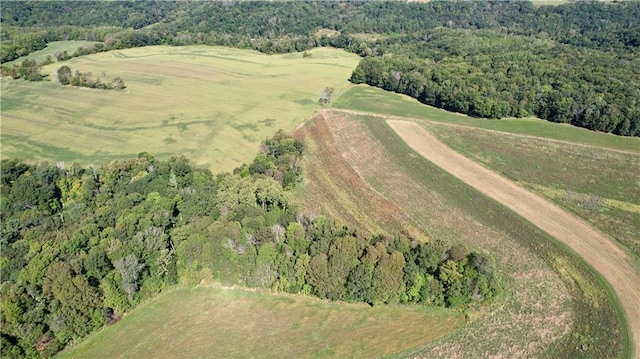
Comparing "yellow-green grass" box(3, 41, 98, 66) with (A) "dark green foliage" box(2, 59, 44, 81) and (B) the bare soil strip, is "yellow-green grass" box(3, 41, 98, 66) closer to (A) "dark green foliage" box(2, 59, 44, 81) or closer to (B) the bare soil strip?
(A) "dark green foliage" box(2, 59, 44, 81)

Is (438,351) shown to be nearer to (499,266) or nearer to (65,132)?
(499,266)

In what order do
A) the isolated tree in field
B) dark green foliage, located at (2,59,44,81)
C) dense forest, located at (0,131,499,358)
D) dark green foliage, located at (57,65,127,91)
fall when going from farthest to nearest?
1. dark green foliage, located at (2,59,44,81)
2. the isolated tree in field
3. dark green foliage, located at (57,65,127,91)
4. dense forest, located at (0,131,499,358)

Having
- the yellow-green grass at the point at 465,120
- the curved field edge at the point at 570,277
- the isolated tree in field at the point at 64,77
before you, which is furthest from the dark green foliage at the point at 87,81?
the curved field edge at the point at 570,277

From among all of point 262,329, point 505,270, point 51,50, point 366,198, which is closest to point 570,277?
point 505,270

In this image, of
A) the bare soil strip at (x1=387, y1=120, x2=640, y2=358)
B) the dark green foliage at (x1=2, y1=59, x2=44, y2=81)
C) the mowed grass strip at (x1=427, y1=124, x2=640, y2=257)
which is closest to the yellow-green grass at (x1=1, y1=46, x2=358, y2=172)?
the dark green foliage at (x1=2, y1=59, x2=44, y2=81)

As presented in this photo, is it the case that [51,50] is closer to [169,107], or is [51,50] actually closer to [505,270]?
[169,107]

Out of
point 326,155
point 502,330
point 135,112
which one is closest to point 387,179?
point 326,155
